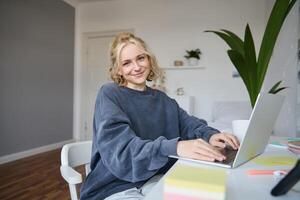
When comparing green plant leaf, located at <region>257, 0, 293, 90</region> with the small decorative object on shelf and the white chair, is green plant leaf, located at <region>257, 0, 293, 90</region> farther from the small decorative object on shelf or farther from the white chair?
the small decorative object on shelf

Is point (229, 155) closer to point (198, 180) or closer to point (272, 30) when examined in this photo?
point (198, 180)

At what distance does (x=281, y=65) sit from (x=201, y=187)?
262 cm

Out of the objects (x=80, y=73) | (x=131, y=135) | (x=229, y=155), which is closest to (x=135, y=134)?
(x=131, y=135)

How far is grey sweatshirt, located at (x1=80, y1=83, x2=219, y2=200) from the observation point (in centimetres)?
62

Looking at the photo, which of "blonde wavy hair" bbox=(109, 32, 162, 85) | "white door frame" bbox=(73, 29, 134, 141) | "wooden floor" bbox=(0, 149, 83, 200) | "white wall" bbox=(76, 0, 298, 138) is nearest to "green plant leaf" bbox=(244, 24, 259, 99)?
"blonde wavy hair" bbox=(109, 32, 162, 85)

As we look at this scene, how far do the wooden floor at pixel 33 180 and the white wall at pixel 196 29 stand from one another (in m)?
2.17

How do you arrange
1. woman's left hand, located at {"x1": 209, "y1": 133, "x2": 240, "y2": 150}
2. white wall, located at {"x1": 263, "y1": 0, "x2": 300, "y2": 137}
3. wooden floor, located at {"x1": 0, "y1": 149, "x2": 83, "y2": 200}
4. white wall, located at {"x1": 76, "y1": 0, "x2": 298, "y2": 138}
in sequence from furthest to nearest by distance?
1. white wall, located at {"x1": 76, "y1": 0, "x2": 298, "y2": 138}
2. white wall, located at {"x1": 263, "y1": 0, "x2": 300, "y2": 137}
3. wooden floor, located at {"x1": 0, "y1": 149, "x2": 83, "y2": 200}
4. woman's left hand, located at {"x1": 209, "y1": 133, "x2": 240, "y2": 150}

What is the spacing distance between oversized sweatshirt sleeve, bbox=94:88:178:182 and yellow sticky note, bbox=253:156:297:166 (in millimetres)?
298

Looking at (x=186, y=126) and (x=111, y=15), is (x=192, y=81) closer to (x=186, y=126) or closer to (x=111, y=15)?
(x=111, y=15)

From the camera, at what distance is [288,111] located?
7.48ft

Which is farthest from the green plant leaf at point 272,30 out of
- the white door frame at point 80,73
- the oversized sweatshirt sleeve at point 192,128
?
the white door frame at point 80,73

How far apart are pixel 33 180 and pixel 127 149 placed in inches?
86.3

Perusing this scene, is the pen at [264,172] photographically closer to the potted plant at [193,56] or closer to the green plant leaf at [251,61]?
the green plant leaf at [251,61]

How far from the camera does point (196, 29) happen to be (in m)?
3.78
